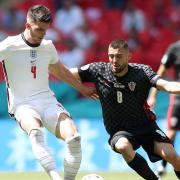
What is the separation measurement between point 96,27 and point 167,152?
26.4 feet

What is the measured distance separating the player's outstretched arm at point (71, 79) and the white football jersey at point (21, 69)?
39 centimetres

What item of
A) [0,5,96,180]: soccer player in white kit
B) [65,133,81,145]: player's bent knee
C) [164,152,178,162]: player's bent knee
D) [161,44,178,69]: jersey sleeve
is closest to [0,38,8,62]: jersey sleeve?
[0,5,96,180]: soccer player in white kit

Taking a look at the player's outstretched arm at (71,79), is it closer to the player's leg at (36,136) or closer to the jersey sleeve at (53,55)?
the jersey sleeve at (53,55)

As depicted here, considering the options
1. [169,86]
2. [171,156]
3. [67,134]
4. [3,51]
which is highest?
[3,51]

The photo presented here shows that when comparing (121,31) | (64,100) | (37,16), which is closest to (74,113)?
(64,100)

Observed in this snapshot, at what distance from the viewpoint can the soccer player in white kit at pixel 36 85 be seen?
314 inches

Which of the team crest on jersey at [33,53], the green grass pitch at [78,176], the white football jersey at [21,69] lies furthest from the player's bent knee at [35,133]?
the green grass pitch at [78,176]

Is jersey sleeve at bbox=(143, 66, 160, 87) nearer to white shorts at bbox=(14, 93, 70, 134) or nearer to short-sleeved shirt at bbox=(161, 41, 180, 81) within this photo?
white shorts at bbox=(14, 93, 70, 134)

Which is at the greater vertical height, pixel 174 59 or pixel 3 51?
pixel 3 51

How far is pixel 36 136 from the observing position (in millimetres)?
7855

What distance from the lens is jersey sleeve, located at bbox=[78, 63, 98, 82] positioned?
8672 mm

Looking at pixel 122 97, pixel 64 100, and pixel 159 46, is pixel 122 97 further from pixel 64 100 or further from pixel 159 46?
pixel 159 46

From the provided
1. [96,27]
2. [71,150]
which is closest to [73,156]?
[71,150]

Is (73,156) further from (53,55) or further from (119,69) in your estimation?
(53,55)
